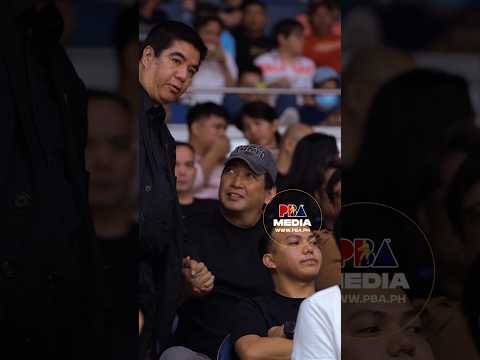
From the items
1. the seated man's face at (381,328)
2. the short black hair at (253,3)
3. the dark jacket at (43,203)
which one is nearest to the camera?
the dark jacket at (43,203)

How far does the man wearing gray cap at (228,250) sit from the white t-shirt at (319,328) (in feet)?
0.62

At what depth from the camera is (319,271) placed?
14.2 ft

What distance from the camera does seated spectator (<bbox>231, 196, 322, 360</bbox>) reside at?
432 cm

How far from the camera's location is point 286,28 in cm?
427

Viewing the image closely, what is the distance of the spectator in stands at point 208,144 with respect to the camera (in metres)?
→ 4.31

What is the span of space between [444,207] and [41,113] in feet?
5.69

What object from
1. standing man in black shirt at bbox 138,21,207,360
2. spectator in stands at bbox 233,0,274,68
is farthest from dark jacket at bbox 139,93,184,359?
spectator in stands at bbox 233,0,274,68

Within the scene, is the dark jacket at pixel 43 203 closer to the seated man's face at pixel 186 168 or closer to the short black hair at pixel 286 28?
the seated man's face at pixel 186 168

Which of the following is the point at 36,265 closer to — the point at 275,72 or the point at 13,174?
the point at 13,174

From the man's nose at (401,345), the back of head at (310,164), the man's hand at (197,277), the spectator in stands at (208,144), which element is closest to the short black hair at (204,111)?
the spectator in stands at (208,144)

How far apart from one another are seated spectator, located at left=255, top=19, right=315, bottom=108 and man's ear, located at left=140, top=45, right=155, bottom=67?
Answer: 0.43 meters

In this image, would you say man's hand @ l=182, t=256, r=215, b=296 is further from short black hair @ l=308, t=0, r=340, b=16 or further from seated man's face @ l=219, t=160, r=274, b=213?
short black hair @ l=308, t=0, r=340, b=16

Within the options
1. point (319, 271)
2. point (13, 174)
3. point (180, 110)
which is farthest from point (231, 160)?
point (13, 174)

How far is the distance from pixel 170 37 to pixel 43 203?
0.85 m
